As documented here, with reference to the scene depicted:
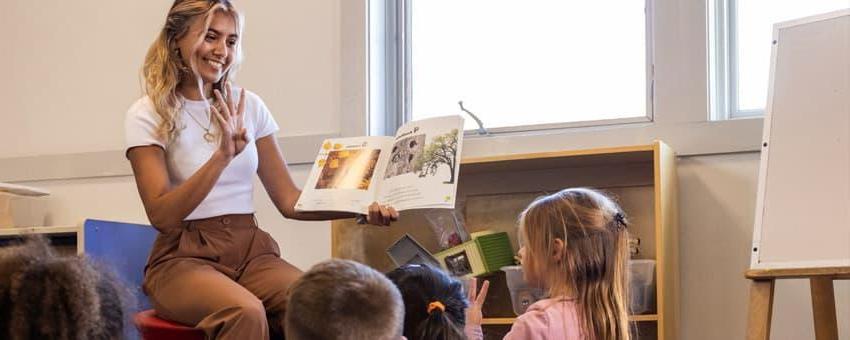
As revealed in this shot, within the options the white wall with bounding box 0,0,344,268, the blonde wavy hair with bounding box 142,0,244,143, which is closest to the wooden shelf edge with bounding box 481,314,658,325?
the white wall with bounding box 0,0,344,268

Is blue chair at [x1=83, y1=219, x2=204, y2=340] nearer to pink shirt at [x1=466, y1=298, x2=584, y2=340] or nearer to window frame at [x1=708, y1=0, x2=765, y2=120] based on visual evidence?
pink shirt at [x1=466, y1=298, x2=584, y2=340]

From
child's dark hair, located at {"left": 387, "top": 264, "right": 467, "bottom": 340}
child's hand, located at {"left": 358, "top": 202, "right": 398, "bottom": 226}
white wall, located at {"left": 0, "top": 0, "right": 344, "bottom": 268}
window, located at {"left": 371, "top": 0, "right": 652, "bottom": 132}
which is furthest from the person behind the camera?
white wall, located at {"left": 0, "top": 0, "right": 344, "bottom": 268}

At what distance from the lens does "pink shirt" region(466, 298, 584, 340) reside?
2.10 meters

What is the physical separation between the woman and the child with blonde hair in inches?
15.3

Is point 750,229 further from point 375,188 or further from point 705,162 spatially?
point 375,188

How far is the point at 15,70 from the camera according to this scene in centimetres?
413

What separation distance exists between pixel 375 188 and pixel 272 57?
1230mm

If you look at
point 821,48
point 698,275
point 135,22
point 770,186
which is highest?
point 135,22

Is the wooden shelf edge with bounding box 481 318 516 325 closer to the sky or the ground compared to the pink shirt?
closer to the ground

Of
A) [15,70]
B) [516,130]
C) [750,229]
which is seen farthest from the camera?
[15,70]

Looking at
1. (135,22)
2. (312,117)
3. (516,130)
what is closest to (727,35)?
(516,130)

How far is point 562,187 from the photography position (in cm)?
323

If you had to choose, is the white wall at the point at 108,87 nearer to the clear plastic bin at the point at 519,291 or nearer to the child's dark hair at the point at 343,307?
the clear plastic bin at the point at 519,291

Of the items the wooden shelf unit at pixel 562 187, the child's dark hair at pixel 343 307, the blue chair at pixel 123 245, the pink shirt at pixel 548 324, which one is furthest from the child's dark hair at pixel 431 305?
the blue chair at pixel 123 245
